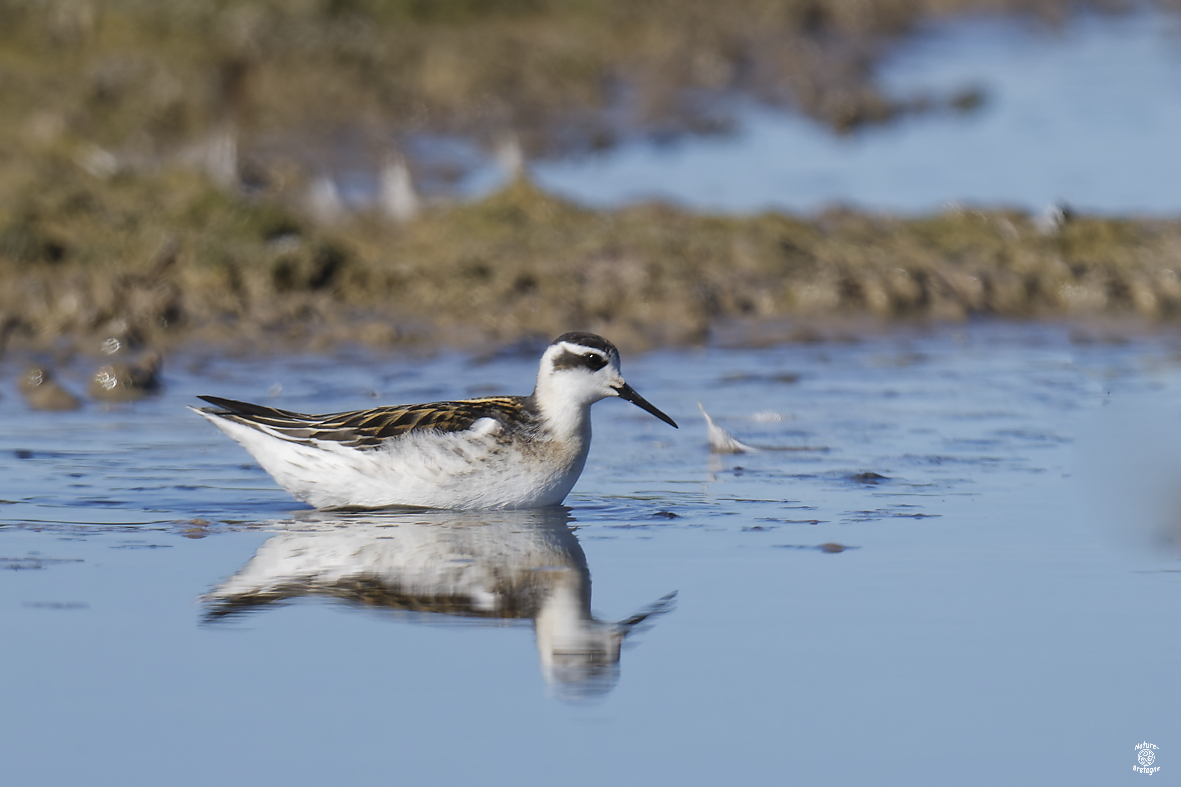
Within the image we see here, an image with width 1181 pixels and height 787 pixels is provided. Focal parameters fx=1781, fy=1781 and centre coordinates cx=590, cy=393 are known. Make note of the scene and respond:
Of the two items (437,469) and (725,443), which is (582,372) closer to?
(437,469)

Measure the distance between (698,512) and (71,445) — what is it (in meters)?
3.71

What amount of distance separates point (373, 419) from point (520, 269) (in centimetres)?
564

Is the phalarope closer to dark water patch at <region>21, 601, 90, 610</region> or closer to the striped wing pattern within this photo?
the striped wing pattern

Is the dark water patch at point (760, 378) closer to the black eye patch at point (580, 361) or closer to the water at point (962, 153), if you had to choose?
the black eye patch at point (580, 361)

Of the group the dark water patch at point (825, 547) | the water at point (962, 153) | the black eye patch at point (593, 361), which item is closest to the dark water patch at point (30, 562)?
the black eye patch at point (593, 361)

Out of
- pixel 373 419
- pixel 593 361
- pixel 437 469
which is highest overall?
pixel 593 361

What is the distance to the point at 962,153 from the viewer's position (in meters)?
20.8

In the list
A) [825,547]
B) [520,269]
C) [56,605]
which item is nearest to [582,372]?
[825,547]

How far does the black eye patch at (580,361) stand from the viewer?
29.6 feet

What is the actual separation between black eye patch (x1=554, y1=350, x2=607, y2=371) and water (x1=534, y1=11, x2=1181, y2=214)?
8142mm

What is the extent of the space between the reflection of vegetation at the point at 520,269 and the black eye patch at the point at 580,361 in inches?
166

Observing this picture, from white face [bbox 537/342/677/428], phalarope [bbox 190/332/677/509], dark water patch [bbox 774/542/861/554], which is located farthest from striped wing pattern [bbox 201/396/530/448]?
dark water patch [bbox 774/542/861/554]

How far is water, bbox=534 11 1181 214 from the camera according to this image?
18.1 meters

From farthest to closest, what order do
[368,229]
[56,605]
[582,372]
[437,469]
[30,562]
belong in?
[368,229] < [582,372] < [437,469] < [30,562] < [56,605]
